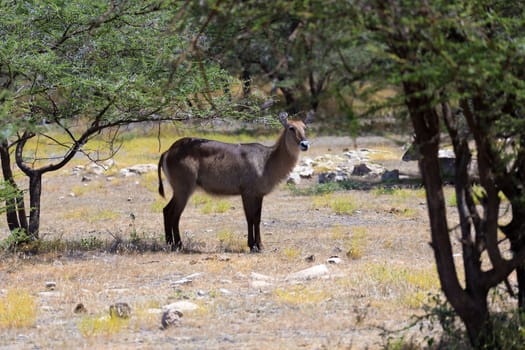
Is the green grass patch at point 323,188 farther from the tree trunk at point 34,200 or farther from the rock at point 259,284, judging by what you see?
the rock at point 259,284

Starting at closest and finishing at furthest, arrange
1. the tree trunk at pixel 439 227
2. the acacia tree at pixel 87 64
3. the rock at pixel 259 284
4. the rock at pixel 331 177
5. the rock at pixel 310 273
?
the tree trunk at pixel 439 227 → the rock at pixel 259 284 → the rock at pixel 310 273 → the acacia tree at pixel 87 64 → the rock at pixel 331 177

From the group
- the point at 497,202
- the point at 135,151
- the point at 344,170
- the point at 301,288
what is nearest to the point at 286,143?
the point at 301,288

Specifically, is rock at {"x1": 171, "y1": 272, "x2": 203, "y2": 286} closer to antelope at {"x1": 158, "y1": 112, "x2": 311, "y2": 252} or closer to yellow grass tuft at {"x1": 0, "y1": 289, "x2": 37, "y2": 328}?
yellow grass tuft at {"x1": 0, "y1": 289, "x2": 37, "y2": 328}

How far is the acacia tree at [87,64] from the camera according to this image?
1200 centimetres

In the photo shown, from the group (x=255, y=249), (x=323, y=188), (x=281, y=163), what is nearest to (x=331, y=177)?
(x=323, y=188)

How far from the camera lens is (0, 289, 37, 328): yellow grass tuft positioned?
28.2 ft

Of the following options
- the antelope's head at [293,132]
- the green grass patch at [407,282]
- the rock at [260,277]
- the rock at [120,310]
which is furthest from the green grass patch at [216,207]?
the rock at [120,310]

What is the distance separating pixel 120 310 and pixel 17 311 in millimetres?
1060

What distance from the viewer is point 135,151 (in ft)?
107

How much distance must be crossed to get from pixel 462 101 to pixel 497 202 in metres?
0.79

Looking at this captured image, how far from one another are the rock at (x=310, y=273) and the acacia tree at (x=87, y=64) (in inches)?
116

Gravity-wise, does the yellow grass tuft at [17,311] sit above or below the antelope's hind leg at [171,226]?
below

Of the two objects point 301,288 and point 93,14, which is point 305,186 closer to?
point 93,14

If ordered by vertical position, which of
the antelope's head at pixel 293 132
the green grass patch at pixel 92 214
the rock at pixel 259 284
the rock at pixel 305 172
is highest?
the antelope's head at pixel 293 132
